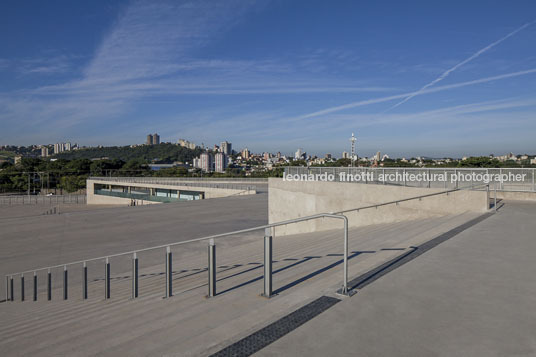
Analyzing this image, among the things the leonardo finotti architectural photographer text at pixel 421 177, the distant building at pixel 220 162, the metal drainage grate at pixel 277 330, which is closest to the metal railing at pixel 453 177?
the leonardo finotti architectural photographer text at pixel 421 177

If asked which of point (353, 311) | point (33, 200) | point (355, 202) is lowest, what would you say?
point (33, 200)

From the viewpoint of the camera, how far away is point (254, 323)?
341cm

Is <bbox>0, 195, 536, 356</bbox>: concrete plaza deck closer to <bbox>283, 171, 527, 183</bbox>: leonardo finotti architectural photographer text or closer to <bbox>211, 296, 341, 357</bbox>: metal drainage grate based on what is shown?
<bbox>211, 296, 341, 357</bbox>: metal drainage grate

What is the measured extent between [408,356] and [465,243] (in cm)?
488

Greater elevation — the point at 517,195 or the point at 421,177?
the point at 421,177

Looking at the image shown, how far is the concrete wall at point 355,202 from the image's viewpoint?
12.2 metres

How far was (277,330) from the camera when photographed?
3.21 meters

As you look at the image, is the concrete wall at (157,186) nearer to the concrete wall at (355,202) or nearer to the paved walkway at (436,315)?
the concrete wall at (355,202)

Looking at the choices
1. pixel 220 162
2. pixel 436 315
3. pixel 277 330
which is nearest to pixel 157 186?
pixel 277 330

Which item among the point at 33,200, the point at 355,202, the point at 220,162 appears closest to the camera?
the point at 355,202

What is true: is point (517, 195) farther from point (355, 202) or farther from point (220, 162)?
point (220, 162)

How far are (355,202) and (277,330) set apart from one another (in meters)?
13.8

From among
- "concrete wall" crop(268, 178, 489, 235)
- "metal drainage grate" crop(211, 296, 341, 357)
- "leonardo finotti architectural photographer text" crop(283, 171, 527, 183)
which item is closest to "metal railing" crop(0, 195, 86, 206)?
"concrete wall" crop(268, 178, 489, 235)

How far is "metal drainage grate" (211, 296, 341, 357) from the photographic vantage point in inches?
112
